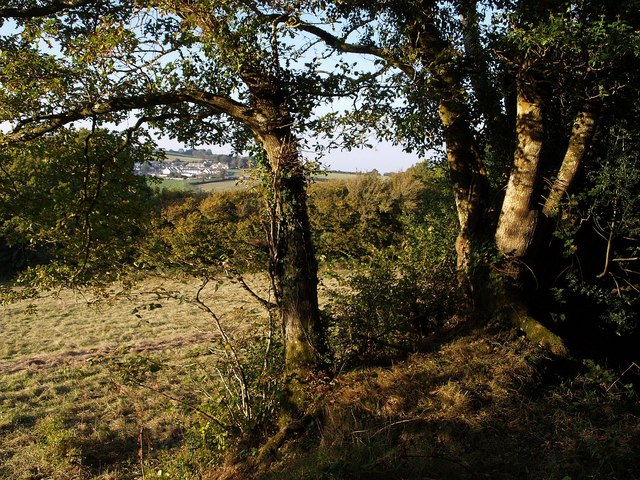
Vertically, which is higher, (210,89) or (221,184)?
(210,89)

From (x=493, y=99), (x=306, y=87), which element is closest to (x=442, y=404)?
(x=306, y=87)

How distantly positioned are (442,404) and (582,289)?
3.55 meters

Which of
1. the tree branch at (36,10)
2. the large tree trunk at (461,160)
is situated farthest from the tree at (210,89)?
the large tree trunk at (461,160)

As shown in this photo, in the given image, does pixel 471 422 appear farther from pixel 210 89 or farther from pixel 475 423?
pixel 210 89

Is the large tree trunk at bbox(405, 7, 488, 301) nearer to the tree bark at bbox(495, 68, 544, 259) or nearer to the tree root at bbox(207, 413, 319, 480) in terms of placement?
the tree bark at bbox(495, 68, 544, 259)

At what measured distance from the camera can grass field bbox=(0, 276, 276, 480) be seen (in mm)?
6004

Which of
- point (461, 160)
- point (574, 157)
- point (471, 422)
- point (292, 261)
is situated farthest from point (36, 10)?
point (574, 157)

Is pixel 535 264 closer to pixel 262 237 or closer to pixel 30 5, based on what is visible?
pixel 262 237

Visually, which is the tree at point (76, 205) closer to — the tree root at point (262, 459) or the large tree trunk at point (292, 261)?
the large tree trunk at point (292, 261)

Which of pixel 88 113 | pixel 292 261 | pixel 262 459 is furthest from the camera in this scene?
pixel 292 261

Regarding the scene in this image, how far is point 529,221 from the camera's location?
21.4 ft

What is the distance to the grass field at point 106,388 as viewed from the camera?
6.00 m

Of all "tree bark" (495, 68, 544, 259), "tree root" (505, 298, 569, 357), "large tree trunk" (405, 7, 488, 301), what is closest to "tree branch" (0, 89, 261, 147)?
"large tree trunk" (405, 7, 488, 301)

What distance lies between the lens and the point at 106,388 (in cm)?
1070
